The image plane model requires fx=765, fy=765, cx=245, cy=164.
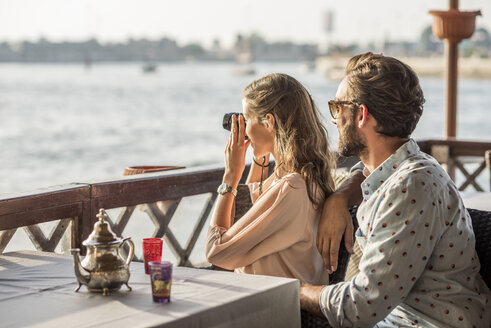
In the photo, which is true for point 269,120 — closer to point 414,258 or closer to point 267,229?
point 267,229

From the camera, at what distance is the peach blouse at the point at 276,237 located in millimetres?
2125

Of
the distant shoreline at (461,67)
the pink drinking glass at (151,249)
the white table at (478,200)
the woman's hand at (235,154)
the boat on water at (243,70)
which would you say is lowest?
the boat on water at (243,70)

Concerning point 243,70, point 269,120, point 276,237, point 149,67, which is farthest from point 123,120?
point 276,237

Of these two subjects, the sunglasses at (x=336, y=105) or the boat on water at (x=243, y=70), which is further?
the boat on water at (x=243, y=70)

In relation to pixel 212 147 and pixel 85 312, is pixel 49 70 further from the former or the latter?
pixel 85 312

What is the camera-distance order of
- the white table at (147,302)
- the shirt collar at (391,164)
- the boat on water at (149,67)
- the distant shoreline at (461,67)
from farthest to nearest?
the boat on water at (149,67)
the distant shoreline at (461,67)
the shirt collar at (391,164)
the white table at (147,302)

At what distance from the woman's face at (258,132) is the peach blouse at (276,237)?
18cm

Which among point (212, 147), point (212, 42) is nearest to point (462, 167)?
point (212, 147)

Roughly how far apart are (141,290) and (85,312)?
200 millimetres

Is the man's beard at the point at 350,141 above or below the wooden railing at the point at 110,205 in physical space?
above

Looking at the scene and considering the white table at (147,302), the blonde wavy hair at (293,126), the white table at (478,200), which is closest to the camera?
the white table at (147,302)

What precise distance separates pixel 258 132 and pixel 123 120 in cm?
3977

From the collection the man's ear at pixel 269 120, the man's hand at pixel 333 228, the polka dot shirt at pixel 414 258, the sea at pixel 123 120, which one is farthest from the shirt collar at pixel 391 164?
the sea at pixel 123 120

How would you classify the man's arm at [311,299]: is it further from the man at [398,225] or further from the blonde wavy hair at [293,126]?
the blonde wavy hair at [293,126]
